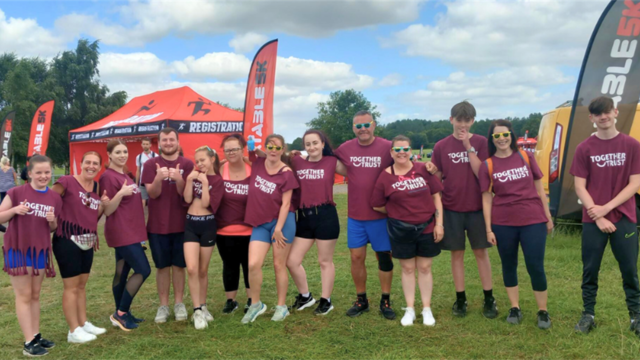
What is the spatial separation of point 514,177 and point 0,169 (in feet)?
42.6

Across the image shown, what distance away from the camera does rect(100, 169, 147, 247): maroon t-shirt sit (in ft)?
12.9

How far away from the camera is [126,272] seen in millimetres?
4223

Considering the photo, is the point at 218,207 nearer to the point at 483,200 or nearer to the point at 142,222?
the point at 142,222

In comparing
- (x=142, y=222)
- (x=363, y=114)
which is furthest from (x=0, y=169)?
(x=363, y=114)

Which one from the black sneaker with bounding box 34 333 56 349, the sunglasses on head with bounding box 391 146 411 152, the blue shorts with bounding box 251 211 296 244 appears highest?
the sunglasses on head with bounding box 391 146 411 152

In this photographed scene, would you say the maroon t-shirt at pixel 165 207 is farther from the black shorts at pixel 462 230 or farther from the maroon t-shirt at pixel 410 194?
the black shorts at pixel 462 230

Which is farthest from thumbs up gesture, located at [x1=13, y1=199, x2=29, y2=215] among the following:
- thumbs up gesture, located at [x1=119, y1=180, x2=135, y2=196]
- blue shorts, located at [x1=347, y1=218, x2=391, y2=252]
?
blue shorts, located at [x1=347, y1=218, x2=391, y2=252]

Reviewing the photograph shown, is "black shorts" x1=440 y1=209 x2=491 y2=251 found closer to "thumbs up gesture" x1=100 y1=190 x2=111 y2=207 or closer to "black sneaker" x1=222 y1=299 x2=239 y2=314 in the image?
"black sneaker" x1=222 y1=299 x2=239 y2=314

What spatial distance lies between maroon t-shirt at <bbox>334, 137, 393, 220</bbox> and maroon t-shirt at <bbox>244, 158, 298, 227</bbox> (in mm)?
556

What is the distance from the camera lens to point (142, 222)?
4109 millimetres

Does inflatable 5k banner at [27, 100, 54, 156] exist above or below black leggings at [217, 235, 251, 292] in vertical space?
above

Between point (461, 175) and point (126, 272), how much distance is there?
331 centimetres

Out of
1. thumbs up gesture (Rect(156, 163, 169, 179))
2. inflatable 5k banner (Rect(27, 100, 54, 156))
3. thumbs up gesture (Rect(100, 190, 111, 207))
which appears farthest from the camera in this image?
inflatable 5k banner (Rect(27, 100, 54, 156))

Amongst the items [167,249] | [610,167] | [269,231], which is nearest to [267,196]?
[269,231]
